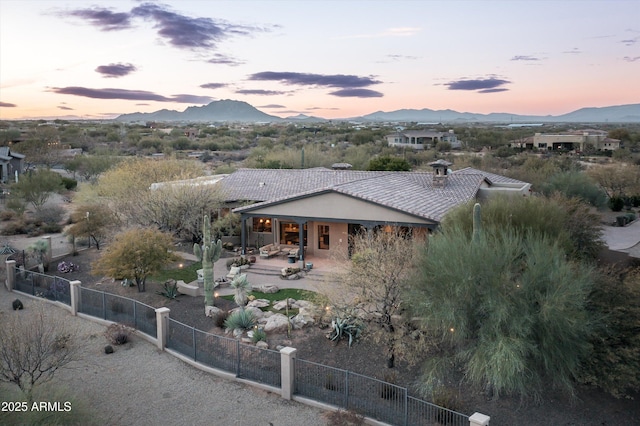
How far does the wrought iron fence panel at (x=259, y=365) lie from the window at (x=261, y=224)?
52.5 ft

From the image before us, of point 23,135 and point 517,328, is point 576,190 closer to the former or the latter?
point 517,328

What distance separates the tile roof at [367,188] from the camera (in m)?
25.9

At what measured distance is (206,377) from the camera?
1527cm

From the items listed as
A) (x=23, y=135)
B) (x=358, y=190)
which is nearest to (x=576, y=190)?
(x=358, y=190)

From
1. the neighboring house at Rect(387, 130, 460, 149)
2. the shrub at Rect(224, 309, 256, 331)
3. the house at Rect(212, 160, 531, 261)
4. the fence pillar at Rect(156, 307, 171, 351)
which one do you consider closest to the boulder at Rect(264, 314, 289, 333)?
the shrub at Rect(224, 309, 256, 331)

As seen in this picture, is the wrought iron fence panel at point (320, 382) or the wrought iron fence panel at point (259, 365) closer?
the wrought iron fence panel at point (320, 382)

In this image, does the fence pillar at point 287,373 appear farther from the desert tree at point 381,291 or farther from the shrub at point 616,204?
the shrub at point 616,204

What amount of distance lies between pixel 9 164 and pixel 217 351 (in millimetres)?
59632

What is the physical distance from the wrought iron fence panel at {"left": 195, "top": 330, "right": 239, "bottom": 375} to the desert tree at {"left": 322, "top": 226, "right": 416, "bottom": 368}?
3368 mm

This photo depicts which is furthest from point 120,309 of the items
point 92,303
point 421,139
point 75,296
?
point 421,139

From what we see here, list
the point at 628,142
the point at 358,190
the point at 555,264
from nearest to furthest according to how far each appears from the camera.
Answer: the point at 555,264 → the point at 358,190 → the point at 628,142

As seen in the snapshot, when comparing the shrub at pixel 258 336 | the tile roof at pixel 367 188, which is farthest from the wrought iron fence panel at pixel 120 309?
the tile roof at pixel 367 188

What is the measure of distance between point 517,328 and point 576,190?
31.9 m

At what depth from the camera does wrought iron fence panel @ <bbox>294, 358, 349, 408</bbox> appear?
13648mm
